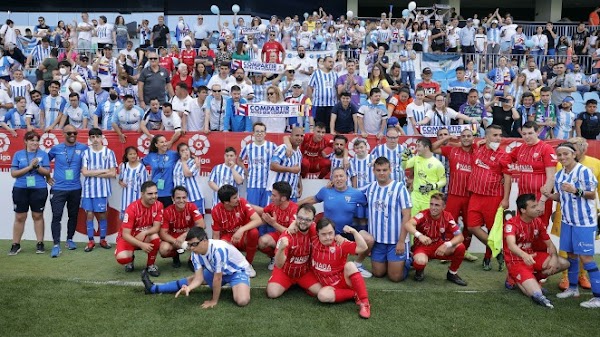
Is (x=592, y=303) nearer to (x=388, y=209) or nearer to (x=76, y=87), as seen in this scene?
(x=388, y=209)

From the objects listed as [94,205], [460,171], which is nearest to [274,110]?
[460,171]

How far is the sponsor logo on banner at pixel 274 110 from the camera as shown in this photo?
1005cm

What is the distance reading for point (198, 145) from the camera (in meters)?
10.2

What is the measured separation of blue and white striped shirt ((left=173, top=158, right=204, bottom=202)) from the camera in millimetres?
9344

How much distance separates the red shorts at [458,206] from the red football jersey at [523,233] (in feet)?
5.21

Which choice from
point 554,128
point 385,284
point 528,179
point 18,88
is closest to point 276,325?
point 385,284

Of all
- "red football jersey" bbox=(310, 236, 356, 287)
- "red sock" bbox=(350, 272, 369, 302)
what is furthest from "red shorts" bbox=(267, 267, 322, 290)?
"red sock" bbox=(350, 272, 369, 302)

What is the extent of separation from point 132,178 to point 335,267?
13.9 feet

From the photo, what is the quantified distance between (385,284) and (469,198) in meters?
2.19

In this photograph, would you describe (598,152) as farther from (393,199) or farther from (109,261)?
(109,261)

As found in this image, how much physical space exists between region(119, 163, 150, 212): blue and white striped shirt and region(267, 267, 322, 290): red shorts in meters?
3.47

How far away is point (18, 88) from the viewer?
13.2m

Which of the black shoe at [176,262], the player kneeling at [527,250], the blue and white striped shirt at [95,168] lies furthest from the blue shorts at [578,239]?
the blue and white striped shirt at [95,168]

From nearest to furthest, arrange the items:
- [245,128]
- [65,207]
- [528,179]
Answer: [528,179], [65,207], [245,128]
